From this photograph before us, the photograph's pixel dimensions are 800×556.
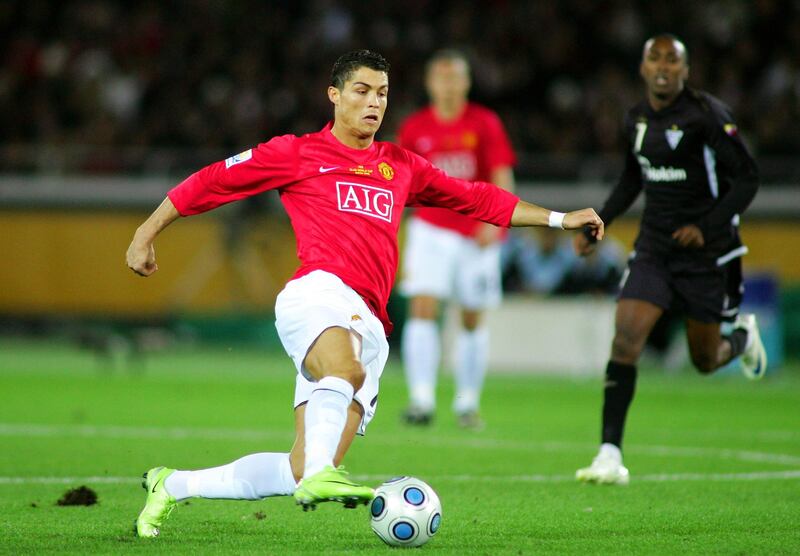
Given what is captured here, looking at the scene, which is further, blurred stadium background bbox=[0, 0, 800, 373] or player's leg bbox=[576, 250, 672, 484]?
blurred stadium background bbox=[0, 0, 800, 373]

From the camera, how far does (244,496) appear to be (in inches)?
194

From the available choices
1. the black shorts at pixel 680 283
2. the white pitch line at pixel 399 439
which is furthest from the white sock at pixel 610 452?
the white pitch line at pixel 399 439

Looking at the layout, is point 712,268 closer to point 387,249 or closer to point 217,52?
point 387,249

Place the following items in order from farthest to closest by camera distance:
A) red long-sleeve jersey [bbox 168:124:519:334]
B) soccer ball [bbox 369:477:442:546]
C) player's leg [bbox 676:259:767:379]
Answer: player's leg [bbox 676:259:767:379] < red long-sleeve jersey [bbox 168:124:519:334] < soccer ball [bbox 369:477:442:546]

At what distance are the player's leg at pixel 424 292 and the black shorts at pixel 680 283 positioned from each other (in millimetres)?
2939

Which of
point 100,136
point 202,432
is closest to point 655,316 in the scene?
point 202,432

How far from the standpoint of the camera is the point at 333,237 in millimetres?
5242

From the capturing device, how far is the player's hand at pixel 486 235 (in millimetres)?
10055

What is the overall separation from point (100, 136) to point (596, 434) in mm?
13945

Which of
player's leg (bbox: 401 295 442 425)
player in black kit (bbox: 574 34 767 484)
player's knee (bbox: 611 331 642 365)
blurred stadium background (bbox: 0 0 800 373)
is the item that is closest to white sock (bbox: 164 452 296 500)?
player in black kit (bbox: 574 34 767 484)

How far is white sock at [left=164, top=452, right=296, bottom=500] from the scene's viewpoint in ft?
16.0

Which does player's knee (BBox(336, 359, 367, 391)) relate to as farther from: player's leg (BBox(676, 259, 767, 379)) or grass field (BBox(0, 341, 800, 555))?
player's leg (BBox(676, 259, 767, 379))

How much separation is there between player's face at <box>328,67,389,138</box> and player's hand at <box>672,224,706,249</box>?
7.29ft

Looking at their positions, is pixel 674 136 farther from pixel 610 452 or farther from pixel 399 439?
pixel 399 439
